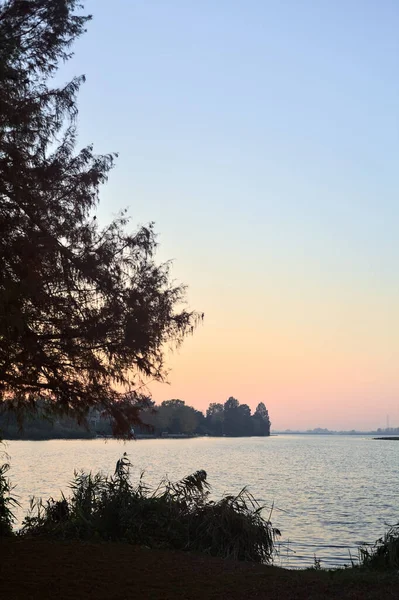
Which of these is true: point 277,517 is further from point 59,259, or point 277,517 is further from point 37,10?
point 37,10

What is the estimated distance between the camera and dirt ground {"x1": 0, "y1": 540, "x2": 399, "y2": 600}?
9414mm

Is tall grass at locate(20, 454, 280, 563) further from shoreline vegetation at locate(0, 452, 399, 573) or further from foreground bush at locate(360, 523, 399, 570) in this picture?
foreground bush at locate(360, 523, 399, 570)

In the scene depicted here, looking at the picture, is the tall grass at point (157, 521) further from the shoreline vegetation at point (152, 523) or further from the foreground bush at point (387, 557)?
the foreground bush at point (387, 557)

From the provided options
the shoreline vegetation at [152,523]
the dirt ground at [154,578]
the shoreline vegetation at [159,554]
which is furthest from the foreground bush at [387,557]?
the dirt ground at [154,578]

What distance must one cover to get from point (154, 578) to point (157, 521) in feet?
13.9

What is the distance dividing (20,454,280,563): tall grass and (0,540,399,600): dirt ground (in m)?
1.61

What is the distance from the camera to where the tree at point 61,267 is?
35.7 ft

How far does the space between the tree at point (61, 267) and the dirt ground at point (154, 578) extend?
7.65ft

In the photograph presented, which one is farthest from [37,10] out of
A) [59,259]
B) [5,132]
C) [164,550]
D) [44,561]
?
[164,550]

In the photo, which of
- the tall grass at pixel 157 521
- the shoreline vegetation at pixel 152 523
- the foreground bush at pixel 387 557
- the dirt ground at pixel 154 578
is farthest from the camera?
the tall grass at pixel 157 521

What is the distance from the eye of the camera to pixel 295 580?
10.6 m

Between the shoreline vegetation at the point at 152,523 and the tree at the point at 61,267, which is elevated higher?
the tree at the point at 61,267

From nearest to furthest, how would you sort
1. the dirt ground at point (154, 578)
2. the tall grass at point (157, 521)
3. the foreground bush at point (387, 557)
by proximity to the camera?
1. the dirt ground at point (154, 578)
2. the foreground bush at point (387, 557)
3. the tall grass at point (157, 521)

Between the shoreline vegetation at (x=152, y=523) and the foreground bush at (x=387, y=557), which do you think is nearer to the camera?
the foreground bush at (x=387, y=557)
